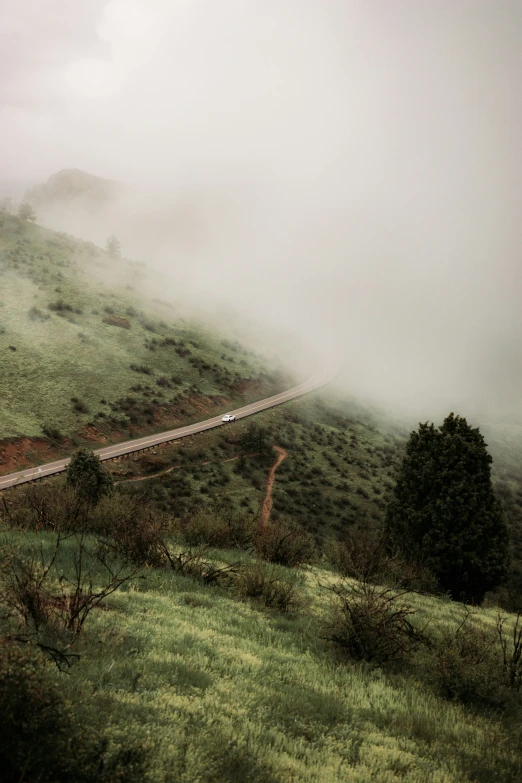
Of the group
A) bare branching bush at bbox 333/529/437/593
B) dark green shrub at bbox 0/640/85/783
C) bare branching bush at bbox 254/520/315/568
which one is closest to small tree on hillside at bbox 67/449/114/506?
bare branching bush at bbox 254/520/315/568

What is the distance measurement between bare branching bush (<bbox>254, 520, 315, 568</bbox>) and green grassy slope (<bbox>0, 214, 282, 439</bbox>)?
95.0 feet

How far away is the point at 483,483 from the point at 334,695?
16744mm

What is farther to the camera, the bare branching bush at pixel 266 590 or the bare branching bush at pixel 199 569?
the bare branching bush at pixel 199 569

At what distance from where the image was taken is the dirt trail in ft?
115

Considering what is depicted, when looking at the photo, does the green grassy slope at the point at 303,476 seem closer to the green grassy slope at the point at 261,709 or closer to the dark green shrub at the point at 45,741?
the green grassy slope at the point at 261,709

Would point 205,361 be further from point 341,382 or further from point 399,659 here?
point 399,659

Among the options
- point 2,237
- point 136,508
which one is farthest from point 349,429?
point 2,237

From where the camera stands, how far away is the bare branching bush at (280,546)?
1464 centimetres

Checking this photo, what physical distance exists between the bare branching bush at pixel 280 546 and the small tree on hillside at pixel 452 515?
6.72 m

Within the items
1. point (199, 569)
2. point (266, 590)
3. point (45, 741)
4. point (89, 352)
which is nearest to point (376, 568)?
point (266, 590)

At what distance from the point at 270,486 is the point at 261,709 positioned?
117 ft

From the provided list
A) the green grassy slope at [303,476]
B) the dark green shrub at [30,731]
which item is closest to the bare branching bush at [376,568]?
the dark green shrub at [30,731]

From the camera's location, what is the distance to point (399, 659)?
827 centimetres

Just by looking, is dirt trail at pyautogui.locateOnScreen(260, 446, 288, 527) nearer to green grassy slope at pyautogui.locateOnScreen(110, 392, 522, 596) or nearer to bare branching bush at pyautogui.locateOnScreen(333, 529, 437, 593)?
green grassy slope at pyautogui.locateOnScreen(110, 392, 522, 596)
